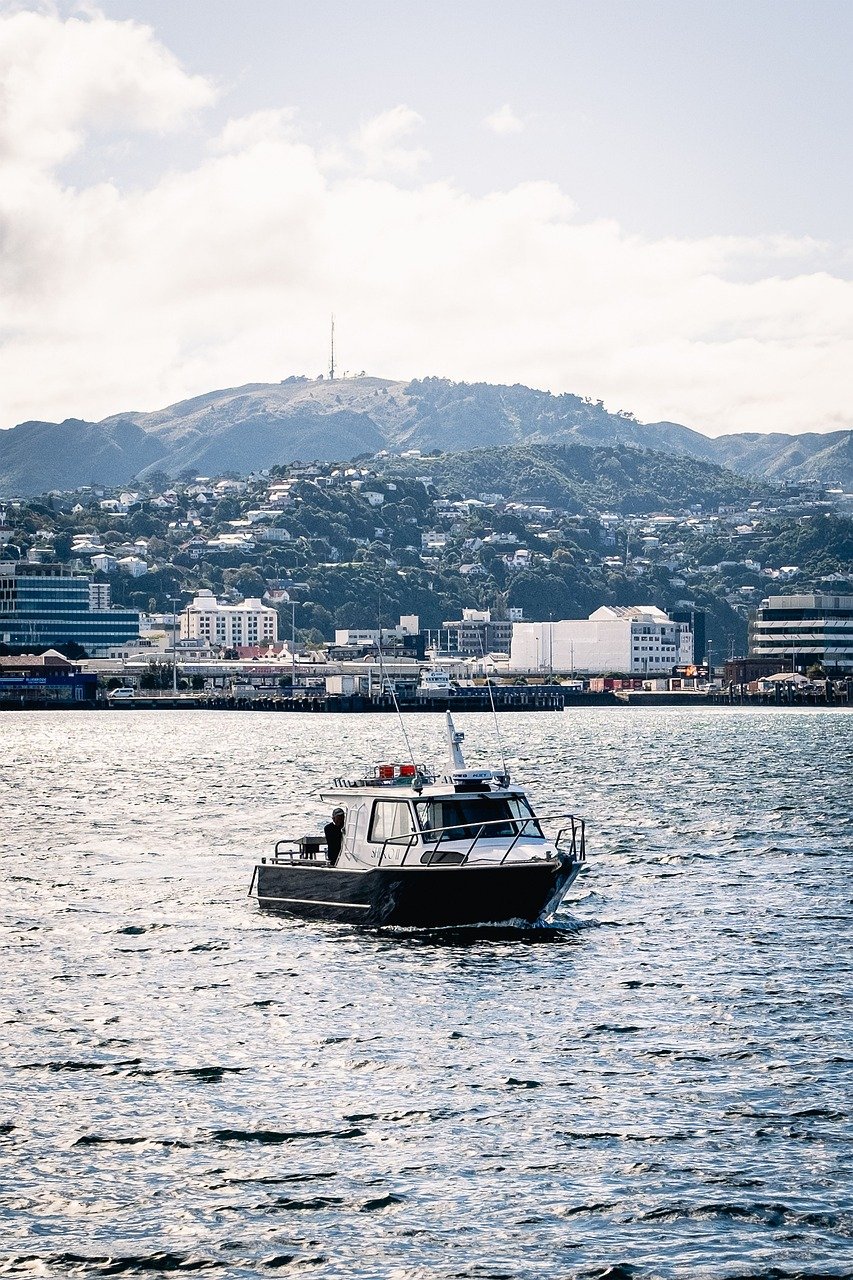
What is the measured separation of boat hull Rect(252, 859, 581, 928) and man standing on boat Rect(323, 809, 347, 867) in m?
0.98

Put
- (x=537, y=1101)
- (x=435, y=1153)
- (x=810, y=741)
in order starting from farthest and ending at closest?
1. (x=810, y=741)
2. (x=537, y=1101)
3. (x=435, y=1153)

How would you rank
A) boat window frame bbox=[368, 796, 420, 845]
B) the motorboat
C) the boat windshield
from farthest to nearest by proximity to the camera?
the boat windshield → boat window frame bbox=[368, 796, 420, 845] → the motorboat

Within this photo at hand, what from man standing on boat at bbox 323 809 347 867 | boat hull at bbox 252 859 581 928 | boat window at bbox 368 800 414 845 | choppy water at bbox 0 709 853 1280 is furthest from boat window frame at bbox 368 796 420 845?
choppy water at bbox 0 709 853 1280

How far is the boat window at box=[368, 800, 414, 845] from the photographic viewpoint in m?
44.9

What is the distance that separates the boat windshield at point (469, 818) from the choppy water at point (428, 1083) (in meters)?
2.63

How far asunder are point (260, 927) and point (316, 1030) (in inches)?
505

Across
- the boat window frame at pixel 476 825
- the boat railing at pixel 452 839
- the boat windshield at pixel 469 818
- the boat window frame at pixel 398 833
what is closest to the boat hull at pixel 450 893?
the boat railing at pixel 452 839

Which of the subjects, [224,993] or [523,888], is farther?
[523,888]

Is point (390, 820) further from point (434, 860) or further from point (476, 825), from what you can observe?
point (476, 825)

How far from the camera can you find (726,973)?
40.2 m

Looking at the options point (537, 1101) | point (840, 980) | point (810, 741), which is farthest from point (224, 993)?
point (810, 741)

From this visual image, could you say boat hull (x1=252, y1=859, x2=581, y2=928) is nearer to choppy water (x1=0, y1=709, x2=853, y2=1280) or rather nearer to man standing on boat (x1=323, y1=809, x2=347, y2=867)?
choppy water (x1=0, y1=709, x2=853, y2=1280)

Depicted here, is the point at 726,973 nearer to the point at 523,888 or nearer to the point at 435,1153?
the point at 523,888

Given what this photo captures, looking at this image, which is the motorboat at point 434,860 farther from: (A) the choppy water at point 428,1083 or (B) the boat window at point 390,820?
(A) the choppy water at point 428,1083
